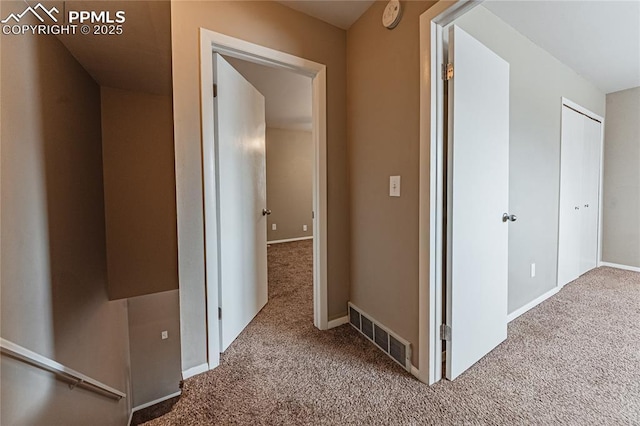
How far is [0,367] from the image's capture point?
698mm

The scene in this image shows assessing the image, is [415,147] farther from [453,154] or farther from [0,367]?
[0,367]

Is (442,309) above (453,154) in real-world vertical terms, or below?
below

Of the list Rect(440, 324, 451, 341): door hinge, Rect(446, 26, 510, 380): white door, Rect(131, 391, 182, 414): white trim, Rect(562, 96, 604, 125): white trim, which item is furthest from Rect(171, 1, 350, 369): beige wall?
Rect(562, 96, 604, 125): white trim

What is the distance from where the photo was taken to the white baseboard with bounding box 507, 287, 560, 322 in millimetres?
2140

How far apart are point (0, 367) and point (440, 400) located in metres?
1.71

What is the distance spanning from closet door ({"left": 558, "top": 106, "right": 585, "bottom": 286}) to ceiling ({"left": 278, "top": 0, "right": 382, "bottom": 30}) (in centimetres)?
249

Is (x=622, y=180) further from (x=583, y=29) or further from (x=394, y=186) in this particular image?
(x=394, y=186)

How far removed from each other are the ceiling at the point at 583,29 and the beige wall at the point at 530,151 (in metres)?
0.07

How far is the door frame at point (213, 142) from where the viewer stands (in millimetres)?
1462

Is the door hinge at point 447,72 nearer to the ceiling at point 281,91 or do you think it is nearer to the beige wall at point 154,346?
the ceiling at point 281,91

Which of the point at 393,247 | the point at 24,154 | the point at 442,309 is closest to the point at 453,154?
the point at 393,247

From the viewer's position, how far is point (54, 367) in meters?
0.92

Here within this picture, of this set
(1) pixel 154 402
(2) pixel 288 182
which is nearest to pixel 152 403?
(1) pixel 154 402

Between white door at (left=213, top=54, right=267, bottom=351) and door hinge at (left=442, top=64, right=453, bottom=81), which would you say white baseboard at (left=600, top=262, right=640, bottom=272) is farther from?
white door at (left=213, top=54, right=267, bottom=351)
